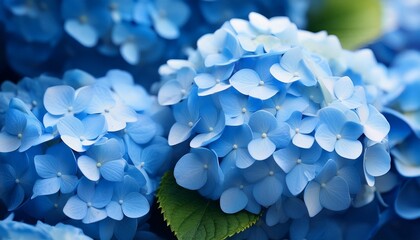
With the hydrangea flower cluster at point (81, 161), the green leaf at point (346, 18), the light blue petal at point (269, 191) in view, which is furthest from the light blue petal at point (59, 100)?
the green leaf at point (346, 18)

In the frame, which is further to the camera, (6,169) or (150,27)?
(150,27)

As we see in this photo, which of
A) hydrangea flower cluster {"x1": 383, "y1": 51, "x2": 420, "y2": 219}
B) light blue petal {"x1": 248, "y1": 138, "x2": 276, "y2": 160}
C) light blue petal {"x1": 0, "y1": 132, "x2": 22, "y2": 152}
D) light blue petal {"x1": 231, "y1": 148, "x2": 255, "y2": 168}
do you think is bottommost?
hydrangea flower cluster {"x1": 383, "y1": 51, "x2": 420, "y2": 219}

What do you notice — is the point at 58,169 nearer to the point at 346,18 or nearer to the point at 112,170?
the point at 112,170

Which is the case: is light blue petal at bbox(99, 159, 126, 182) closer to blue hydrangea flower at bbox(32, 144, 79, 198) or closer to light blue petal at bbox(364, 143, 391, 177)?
blue hydrangea flower at bbox(32, 144, 79, 198)

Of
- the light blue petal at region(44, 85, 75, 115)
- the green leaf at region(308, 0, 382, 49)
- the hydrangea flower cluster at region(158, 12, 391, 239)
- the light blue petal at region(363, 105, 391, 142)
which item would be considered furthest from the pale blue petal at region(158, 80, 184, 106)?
the green leaf at region(308, 0, 382, 49)

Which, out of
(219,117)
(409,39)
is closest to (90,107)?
(219,117)

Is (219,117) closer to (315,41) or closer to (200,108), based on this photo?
(200,108)
